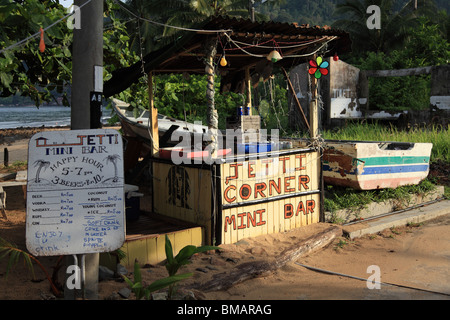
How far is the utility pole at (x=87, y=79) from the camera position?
15.3 ft

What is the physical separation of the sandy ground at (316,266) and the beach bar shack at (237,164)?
0.37 m

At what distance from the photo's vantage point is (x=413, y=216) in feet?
29.9

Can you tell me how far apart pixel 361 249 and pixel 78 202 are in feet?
15.8

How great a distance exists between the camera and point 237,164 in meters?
7.04

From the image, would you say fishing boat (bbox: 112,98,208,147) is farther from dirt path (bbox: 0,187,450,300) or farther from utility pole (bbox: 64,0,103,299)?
utility pole (bbox: 64,0,103,299)

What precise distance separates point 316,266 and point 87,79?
399cm

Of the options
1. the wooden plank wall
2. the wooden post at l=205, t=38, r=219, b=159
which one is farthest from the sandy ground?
the wooden post at l=205, t=38, r=219, b=159

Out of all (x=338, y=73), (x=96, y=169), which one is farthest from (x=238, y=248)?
(x=338, y=73)

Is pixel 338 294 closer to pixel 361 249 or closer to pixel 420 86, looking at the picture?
pixel 361 249

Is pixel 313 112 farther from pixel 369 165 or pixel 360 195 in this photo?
pixel 360 195

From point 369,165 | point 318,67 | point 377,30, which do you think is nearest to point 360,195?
point 369,165

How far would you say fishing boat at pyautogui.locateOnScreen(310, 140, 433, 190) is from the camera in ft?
29.5

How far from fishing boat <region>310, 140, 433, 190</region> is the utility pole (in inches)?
206
